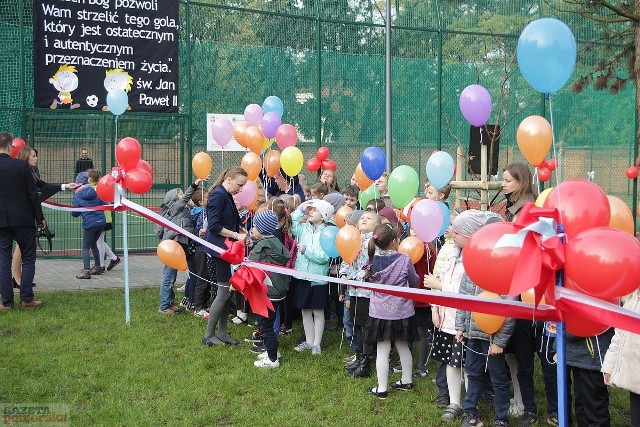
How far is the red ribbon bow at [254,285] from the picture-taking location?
5.70 meters

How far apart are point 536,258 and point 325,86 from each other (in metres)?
10.9

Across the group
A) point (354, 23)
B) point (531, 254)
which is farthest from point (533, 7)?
point (531, 254)

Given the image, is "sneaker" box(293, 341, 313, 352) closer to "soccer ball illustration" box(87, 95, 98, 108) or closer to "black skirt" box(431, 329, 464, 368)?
"black skirt" box(431, 329, 464, 368)

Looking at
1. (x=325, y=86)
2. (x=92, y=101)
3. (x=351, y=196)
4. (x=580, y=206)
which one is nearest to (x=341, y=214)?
(x=351, y=196)

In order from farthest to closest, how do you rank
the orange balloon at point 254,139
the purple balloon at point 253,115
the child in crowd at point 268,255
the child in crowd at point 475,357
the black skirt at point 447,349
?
the purple balloon at point 253,115
the orange balloon at point 254,139
the child in crowd at point 268,255
the black skirt at point 447,349
the child in crowd at point 475,357

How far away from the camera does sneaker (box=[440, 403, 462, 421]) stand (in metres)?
4.95

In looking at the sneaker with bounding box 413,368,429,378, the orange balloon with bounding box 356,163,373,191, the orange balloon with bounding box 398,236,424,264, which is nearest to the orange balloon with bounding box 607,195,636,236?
the orange balloon with bounding box 398,236,424,264

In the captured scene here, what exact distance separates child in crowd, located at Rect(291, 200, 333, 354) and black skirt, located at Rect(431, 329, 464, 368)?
1.65 m

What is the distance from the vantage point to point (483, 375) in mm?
4727

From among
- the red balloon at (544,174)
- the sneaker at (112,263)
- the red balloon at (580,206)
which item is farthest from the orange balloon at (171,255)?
the red balloon at (544,174)

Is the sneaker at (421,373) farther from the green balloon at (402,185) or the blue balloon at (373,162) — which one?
the blue balloon at (373,162)

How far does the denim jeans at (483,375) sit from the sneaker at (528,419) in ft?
0.49

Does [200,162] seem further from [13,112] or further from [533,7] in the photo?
[533,7]

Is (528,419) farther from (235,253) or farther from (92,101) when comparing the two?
(92,101)
